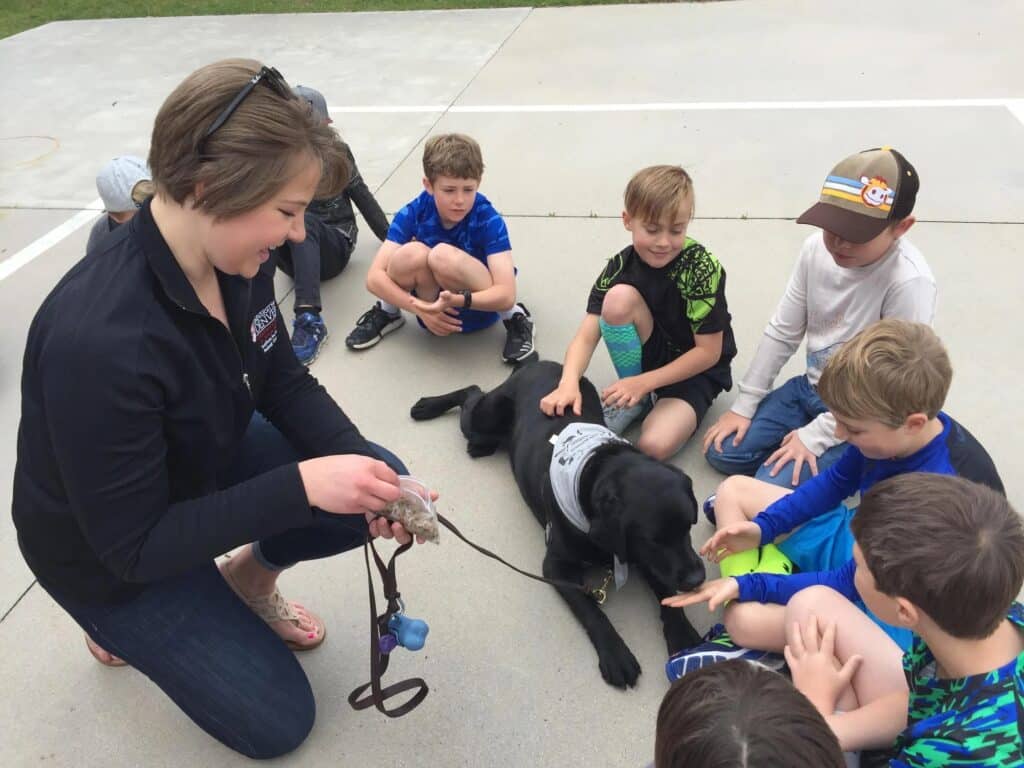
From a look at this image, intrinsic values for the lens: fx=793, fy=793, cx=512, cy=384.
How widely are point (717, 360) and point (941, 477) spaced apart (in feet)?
4.72

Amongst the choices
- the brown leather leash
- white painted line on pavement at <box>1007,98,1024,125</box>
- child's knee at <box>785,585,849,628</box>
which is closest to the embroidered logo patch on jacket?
the brown leather leash

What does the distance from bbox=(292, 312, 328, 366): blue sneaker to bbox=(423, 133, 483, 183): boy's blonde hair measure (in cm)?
93

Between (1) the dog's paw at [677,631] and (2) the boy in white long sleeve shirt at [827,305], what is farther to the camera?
(2) the boy in white long sleeve shirt at [827,305]

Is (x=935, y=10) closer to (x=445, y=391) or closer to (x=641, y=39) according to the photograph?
(x=641, y=39)

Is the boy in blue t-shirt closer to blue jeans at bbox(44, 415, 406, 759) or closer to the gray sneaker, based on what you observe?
the gray sneaker

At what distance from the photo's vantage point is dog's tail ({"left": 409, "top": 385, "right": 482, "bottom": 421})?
327 cm

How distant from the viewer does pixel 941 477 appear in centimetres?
155

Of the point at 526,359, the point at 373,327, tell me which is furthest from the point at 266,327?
the point at 373,327

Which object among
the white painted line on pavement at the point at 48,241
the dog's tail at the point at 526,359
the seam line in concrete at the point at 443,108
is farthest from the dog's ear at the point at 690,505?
the white painted line on pavement at the point at 48,241

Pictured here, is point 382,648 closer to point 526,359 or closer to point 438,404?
point 438,404

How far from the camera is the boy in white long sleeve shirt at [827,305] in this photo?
2.38m

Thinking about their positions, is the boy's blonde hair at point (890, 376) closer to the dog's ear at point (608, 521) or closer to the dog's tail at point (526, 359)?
the dog's ear at point (608, 521)

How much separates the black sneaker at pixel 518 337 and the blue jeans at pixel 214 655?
5.10 ft

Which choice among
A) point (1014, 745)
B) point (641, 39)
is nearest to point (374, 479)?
point (1014, 745)
